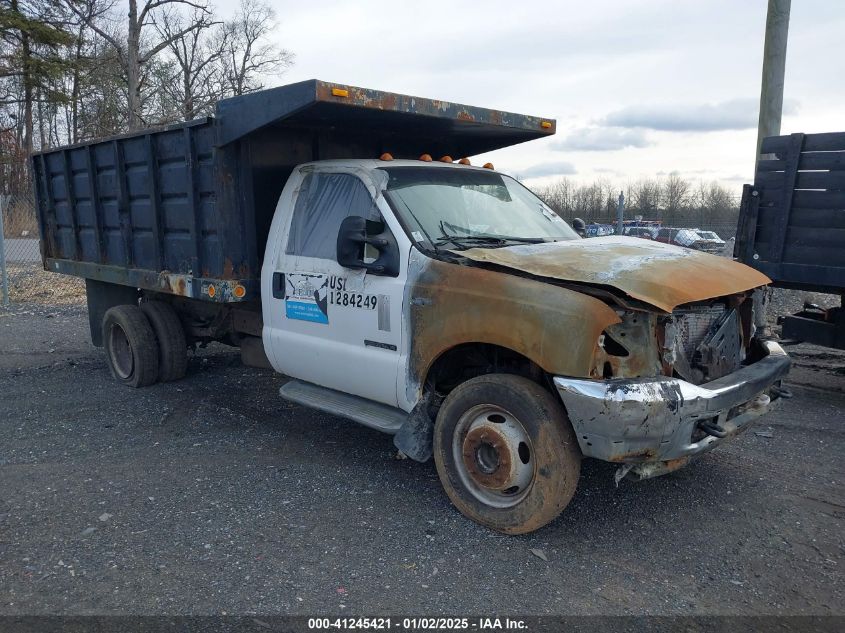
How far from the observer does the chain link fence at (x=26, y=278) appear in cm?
1319

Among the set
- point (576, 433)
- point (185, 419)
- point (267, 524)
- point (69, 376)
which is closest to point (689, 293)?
point (576, 433)

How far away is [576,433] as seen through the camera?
358cm

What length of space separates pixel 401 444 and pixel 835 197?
4524mm

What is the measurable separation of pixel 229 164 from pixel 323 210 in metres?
0.94

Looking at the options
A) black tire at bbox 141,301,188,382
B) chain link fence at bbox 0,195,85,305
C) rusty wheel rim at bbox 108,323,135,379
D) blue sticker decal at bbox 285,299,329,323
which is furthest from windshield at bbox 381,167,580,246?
chain link fence at bbox 0,195,85,305

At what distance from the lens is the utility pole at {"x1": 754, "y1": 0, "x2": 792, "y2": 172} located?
31.1ft

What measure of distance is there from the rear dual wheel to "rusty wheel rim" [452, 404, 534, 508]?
4.00 meters

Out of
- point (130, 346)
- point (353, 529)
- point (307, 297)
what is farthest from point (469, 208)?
point (130, 346)

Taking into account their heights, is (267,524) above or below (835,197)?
below

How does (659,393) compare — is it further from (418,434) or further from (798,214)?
(798,214)

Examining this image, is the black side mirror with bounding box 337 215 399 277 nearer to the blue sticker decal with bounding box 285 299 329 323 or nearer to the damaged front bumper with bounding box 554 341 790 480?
the blue sticker decal with bounding box 285 299 329 323

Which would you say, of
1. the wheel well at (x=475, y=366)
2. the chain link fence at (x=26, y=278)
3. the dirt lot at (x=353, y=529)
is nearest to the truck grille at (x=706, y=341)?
the wheel well at (x=475, y=366)

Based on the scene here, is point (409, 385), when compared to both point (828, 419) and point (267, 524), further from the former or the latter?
point (828, 419)

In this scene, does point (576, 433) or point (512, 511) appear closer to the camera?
point (576, 433)
